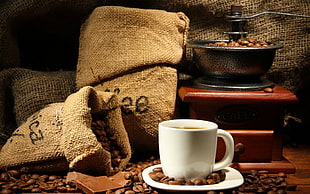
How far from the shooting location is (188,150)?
1.19 metres

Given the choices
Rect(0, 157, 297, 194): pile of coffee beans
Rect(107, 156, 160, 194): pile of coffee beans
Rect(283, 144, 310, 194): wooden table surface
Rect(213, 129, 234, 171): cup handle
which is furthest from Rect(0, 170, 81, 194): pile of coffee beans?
Rect(283, 144, 310, 194): wooden table surface

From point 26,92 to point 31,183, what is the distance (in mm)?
399

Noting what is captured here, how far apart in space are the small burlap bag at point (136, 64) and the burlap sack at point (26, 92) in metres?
0.09

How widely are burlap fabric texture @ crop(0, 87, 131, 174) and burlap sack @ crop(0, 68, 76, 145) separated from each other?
0.40 feet

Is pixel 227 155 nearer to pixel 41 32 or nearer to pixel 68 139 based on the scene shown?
pixel 68 139

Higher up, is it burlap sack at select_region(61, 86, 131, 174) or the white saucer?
burlap sack at select_region(61, 86, 131, 174)

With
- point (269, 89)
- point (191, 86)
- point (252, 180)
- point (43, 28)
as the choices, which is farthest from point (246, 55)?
point (43, 28)

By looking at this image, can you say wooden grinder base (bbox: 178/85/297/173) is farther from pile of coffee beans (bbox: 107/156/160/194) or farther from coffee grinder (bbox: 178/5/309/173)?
pile of coffee beans (bbox: 107/156/160/194)

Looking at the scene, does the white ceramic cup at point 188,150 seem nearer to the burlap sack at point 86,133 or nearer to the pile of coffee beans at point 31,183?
the burlap sack at point 86,133

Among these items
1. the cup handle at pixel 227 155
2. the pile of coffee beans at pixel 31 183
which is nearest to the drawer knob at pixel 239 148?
the cup handle at pixel 227 155

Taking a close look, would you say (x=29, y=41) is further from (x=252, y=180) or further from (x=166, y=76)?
(x=252, y=180)

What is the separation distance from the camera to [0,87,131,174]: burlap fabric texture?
4.13 ft

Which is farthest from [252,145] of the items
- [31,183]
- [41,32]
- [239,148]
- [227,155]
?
[41,32]

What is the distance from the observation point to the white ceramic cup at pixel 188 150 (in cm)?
118
